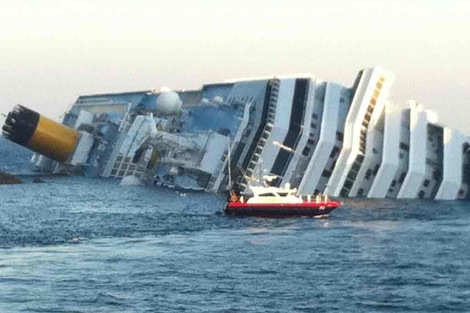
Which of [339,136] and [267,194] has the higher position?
[339,136]

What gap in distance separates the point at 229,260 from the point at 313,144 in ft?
162

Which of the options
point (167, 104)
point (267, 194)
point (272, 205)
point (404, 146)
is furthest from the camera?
point (167, 104)

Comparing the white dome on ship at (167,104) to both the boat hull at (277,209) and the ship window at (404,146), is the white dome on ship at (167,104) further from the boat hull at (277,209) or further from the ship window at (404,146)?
the boat hull at (277,209)

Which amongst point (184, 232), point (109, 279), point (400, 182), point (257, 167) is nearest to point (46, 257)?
point (109, 279)

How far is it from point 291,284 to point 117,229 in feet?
92.6

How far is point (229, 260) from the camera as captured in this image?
5656 centimetres

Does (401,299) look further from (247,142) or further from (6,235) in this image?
(247,142)

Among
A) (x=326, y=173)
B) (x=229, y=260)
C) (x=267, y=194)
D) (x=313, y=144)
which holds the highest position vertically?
(x=313, y=144)

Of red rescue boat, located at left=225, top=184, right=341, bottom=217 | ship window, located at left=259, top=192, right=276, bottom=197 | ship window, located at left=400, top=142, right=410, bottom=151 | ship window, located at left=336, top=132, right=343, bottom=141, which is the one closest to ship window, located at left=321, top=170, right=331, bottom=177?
ship window, located at left=336, top=132, right=343, bottom=141

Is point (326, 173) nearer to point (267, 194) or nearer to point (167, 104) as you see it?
point (267, 194)

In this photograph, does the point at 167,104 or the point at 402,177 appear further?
the point at 167,104

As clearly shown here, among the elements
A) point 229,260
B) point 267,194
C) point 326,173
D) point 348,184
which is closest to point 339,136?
point 326,173

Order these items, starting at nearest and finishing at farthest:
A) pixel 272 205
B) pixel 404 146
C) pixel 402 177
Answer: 1. pixel 272 205
2. pixel 402 177
3. pixel 404 146

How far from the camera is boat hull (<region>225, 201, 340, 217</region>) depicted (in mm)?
80125
